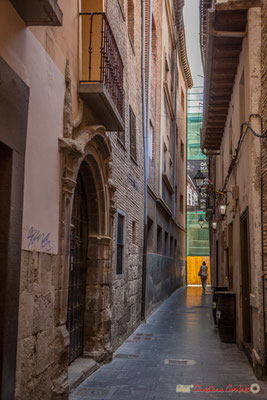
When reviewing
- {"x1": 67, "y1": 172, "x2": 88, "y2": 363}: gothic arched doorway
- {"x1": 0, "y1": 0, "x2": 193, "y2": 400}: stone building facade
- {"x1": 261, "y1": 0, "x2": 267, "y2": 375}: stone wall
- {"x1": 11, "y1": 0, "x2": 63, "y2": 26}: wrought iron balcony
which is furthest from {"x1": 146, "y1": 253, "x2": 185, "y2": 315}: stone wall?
{"x1": 11, "y1": 0, "x2": 63, "y2": 26}: wrought iron balcony

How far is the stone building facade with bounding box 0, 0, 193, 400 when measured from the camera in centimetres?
398

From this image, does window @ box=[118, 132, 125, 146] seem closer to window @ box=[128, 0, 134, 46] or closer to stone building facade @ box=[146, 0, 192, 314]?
window @ box=[128, 0, 134, 46]

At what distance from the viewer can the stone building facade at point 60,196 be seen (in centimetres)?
398

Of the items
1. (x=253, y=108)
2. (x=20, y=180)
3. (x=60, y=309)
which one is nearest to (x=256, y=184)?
(x=253, y=108)

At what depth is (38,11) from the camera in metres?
3.97

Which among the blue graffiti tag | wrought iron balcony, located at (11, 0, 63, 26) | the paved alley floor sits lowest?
the paved alley floor

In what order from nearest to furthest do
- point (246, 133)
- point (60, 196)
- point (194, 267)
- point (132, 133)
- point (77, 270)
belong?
point (60, 196)
point (77, 270)
point (246, 133)
point (132, 133)
point (194, 267)

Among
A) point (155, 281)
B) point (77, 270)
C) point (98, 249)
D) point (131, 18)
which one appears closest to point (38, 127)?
point (77, 270)

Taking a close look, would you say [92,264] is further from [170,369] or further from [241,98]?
[241,98]

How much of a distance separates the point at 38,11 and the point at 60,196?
216cm

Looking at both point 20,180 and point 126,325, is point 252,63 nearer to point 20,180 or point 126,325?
point 20,180

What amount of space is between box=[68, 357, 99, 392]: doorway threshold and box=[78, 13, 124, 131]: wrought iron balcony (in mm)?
3724

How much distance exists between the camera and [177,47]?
81.5ft

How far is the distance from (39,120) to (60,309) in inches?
86.1
